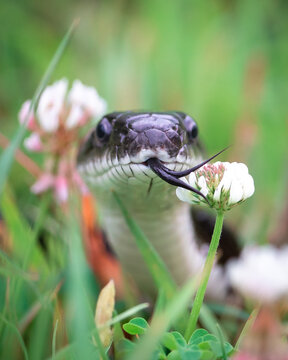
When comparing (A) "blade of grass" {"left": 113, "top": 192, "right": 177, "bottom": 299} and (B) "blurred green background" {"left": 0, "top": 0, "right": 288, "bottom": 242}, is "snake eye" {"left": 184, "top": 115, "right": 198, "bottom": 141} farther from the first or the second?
(B) "blurred green background" {"left": 0, "top": 0, "right": 288, "bottom": 242}

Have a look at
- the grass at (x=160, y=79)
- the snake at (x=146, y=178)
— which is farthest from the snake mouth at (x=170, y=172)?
the grass at (x=160, y=79)

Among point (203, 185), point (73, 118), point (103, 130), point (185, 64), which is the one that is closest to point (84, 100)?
point (73, 118)

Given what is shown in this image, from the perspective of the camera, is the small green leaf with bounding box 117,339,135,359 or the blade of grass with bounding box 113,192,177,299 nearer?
the small green leaf with bounding box 117,339,135,359

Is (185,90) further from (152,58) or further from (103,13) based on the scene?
(103,13)

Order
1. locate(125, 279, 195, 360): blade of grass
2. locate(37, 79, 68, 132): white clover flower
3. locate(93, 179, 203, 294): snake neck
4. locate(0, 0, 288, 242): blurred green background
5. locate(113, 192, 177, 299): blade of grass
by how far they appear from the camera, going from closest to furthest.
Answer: locate(125, 279, 195, 360): blade of grass, locate(113, 192, 177, 299): blade of grass, locate(93, 179, 203, 294): snake neck, locate(37, 79, 68, 132): white clover flower, locate(0, 0, 288, 242): blurred green background

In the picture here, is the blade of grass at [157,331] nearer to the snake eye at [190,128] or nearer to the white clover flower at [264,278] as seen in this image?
the white clover flower at [264,278]

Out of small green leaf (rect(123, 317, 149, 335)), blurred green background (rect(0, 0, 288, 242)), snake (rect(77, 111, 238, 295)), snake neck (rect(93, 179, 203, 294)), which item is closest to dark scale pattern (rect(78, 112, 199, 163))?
snake (rect(77, 111, 238, 295))

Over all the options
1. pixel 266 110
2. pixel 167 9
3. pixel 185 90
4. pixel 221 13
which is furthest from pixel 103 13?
pixel 266 110
